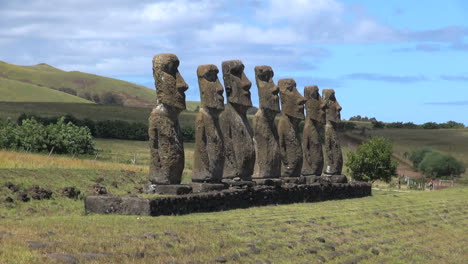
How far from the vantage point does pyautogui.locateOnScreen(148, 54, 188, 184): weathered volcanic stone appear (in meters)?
20.0

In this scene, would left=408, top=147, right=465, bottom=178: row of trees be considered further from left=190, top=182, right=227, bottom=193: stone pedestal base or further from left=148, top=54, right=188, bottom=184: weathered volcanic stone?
left=148, top=54, right=188, bottom=184: weathered volcanic stone

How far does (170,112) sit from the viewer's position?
2017 centimetres

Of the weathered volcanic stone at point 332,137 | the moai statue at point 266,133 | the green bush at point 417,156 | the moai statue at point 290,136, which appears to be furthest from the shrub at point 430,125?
the moai statue at point 266,133

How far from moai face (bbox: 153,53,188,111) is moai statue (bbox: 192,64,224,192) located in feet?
5.85

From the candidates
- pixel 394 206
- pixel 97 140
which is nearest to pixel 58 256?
pixel 394 206

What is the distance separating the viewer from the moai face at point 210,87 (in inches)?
871

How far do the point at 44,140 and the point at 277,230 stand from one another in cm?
2389

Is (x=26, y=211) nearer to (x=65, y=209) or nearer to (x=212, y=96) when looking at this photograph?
(x=65, y=209)

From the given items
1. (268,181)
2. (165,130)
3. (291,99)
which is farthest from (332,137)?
(165,130)

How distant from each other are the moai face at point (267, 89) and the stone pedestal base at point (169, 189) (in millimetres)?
6687

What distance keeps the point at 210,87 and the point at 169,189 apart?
3.79 meters

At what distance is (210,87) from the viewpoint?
73.2ft

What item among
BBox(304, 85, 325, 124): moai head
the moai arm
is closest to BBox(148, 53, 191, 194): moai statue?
the moai arm

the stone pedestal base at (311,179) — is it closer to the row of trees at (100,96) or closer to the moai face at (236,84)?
the moai face at (236,84)
